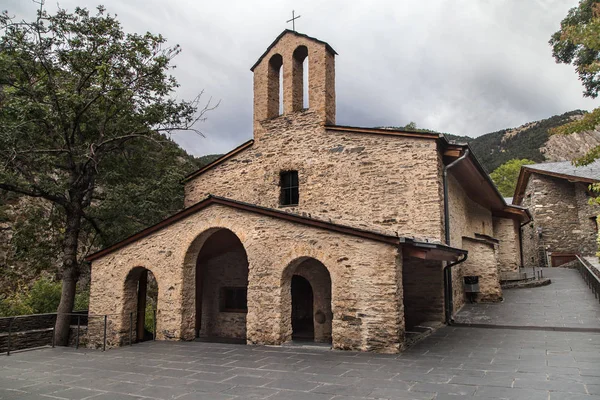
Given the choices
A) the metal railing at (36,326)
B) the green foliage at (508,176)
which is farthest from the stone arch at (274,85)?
the green foliage at (508,176)

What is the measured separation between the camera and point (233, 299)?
12.2m

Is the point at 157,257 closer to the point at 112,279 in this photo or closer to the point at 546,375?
the point at 112,279

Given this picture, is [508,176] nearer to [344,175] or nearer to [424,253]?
[344,175]

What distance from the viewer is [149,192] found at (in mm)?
12625

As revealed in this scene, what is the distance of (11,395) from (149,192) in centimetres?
779

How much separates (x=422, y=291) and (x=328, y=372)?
506cm

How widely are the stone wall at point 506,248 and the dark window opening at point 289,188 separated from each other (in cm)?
922

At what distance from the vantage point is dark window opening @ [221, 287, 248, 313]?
12.0 meters

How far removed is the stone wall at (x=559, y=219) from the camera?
22.9 metres

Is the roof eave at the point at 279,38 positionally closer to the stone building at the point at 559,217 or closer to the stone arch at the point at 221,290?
the stone arch at the point at 221,290

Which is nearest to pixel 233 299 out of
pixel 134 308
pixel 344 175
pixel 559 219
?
pixel 134 308

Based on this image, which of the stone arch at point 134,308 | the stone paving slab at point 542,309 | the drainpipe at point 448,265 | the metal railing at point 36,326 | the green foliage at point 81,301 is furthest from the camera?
the green foliage at point 81,301

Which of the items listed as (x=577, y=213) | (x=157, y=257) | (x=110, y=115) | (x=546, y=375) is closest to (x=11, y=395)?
(x=157, y=257)

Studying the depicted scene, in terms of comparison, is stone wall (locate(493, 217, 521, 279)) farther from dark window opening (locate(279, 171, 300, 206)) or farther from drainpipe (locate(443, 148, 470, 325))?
dark window opening (locate(279, 171, 300, 206))
